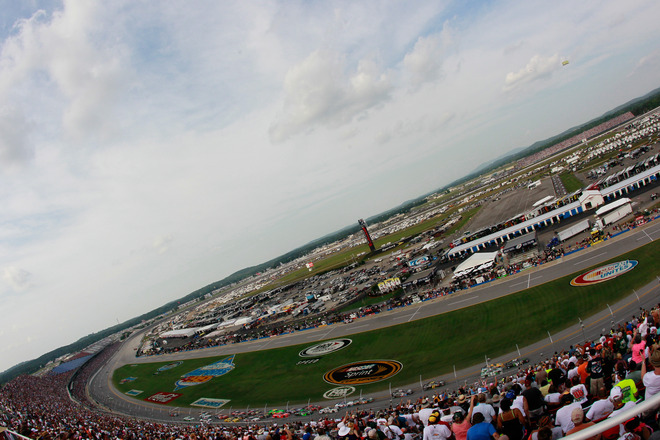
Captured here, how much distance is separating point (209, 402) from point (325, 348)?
54.7 ft

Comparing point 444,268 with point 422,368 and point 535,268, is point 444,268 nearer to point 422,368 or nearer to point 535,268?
point 535,268

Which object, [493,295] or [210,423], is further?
[493,295]

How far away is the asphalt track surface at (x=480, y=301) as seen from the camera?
2928 cm

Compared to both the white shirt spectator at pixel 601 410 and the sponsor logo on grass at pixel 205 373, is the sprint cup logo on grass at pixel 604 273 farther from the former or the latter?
the sponsor logo on grass at pixel 205 373

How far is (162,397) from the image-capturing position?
54.9m

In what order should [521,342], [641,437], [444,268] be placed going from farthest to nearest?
[444,268] < [521,342] < [641,437]

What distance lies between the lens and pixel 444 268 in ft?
214

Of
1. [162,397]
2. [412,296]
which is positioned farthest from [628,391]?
[162,397]

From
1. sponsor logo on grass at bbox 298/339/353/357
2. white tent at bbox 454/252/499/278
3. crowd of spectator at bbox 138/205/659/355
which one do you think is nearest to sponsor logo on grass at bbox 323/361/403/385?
sponsor logo on grass at bbox 298/339/353/357

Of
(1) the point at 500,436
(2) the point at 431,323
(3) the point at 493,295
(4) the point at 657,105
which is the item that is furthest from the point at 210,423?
(4) the point at 657,105

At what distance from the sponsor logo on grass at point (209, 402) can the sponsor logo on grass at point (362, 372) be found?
14.2 metres

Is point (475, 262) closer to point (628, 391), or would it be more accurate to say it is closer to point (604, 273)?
point (604, 273)

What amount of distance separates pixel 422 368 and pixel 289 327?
132 feet

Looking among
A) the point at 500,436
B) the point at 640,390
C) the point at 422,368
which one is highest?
the point at 500,436
